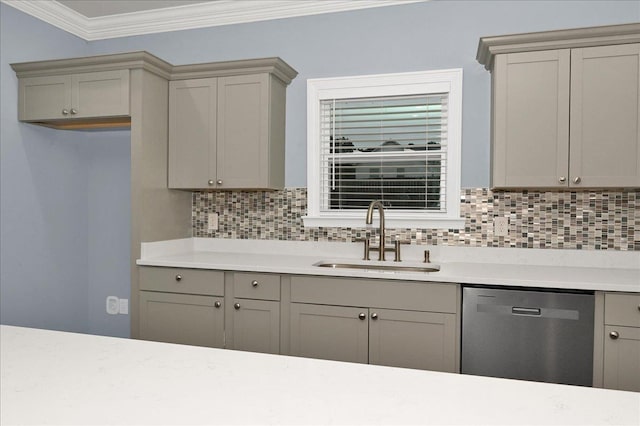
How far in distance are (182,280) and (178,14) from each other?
208cm

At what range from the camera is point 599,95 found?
8.67 ft

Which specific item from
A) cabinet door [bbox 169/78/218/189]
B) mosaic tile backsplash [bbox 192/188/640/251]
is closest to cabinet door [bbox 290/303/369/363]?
mosaic tile backsplash [bbox 192/188/640/251]

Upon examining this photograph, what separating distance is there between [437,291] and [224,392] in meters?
1.92

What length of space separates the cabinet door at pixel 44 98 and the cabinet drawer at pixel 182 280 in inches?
49.0

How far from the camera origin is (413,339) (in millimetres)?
2623

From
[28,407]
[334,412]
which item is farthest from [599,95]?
[28,407]

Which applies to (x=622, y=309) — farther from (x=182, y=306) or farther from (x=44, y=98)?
(x=44, y=98)

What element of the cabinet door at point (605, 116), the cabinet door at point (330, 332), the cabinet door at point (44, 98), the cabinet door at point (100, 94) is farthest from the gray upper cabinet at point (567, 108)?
the cabinet door at point (44, 98)

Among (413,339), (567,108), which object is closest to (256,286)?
(413,339)

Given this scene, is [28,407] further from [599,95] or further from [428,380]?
[599,95]

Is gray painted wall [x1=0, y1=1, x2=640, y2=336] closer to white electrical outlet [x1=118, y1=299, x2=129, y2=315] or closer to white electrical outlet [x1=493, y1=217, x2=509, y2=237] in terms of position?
white electrical outlet [x1=118, y1=299, x2=129, y2=315]

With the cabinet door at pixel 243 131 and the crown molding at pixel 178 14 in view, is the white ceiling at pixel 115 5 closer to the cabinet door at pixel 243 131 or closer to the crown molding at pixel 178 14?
the crown molding at pixel 178 14

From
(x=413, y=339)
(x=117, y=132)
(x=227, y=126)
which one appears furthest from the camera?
(x=117, y=132)

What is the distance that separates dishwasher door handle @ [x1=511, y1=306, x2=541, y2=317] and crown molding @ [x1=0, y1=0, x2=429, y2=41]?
212 cm
